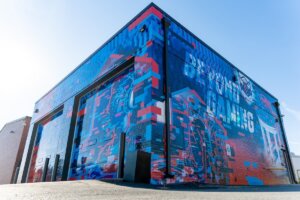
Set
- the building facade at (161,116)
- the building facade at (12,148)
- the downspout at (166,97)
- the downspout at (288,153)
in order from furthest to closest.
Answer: the building facade at (12,148) → the downspout at (288,153) → the building facade at (161,116) → the downspout at (166,97)

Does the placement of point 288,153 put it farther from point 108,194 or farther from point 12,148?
point 12,148

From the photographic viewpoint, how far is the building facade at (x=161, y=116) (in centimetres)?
729

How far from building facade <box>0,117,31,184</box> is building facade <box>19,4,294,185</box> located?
5045 millimetres

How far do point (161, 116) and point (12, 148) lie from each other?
18237 millimetres

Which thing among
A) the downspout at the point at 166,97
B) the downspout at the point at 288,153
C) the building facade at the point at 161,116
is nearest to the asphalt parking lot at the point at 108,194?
the building facade at the point at 161,116

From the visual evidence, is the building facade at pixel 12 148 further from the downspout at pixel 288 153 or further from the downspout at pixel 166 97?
the downspout at pixel 288 153

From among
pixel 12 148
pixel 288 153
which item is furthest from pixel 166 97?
pixel 12 148

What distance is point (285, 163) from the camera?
14.8 meters

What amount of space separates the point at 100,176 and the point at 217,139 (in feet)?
16.2

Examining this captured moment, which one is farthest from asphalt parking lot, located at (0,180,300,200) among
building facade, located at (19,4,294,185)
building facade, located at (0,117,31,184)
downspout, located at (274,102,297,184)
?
building facade, located at (0,117,31,184)

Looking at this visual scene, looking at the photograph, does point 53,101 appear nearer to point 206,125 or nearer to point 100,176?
point 100,176

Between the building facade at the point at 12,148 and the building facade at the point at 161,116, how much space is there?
5.05m

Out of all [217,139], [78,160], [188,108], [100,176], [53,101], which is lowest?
[100,176]

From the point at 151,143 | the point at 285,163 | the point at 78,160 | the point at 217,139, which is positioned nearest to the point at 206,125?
the point at 217,139
